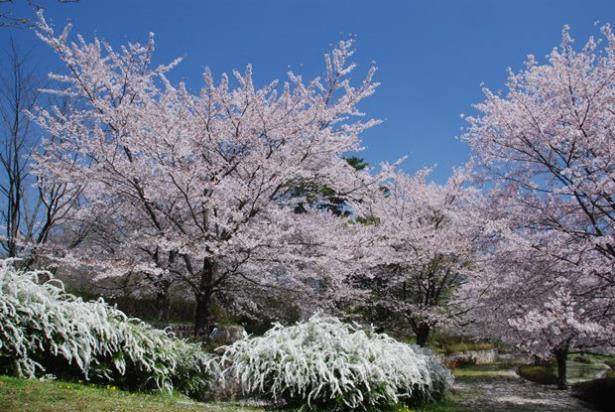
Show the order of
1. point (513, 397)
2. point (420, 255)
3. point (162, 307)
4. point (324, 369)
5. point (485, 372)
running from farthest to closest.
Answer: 1. point (485, 372)
2. point (162, 307)
3. point (420, 255)
4. point (513, 397)
5. point (324, 369)

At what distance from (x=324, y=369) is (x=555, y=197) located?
5.15 m

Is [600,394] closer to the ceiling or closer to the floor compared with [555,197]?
closer to the floor

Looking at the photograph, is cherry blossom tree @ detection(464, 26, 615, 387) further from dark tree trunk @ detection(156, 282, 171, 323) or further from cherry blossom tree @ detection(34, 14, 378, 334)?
dark tree trunk @ detection(156, 282, 171, 323)

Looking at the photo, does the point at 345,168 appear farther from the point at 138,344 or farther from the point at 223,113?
the point at 138,344

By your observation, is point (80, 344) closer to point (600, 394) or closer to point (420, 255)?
point (420, 255)

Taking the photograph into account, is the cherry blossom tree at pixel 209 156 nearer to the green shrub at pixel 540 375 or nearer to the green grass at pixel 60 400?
the green grass at pixel 60 400

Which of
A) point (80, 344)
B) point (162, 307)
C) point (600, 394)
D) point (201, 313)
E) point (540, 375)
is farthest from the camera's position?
point (540, 375)

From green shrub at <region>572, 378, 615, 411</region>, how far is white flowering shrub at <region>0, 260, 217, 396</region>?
27.9 ft

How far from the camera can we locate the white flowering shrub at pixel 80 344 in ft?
21.8

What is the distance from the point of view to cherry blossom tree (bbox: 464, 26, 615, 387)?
312 inches

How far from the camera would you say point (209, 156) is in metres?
11.0

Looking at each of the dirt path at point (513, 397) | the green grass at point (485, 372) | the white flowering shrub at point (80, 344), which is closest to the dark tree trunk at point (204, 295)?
the white flowering shrub at point (80, 344)

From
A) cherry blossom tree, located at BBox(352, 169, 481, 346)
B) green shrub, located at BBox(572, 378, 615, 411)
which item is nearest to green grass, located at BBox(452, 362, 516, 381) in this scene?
cherry blossom tree, located at BBox(352, 169, 481, 346)

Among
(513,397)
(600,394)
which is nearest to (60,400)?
(513,397)
